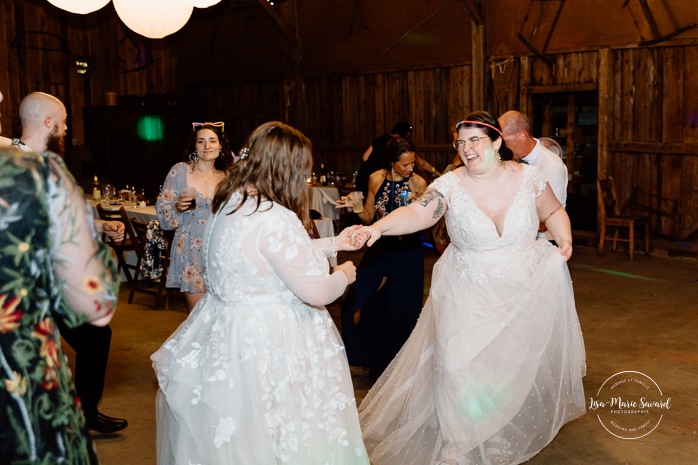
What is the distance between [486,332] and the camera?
3.68m

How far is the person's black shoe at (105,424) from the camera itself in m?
4.17

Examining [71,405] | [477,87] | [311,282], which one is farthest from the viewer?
[477,87]

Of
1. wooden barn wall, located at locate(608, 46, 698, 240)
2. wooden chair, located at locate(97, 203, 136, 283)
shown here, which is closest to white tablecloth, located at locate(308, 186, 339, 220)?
wooden chair, located at locate(97, 203, 136, 283)

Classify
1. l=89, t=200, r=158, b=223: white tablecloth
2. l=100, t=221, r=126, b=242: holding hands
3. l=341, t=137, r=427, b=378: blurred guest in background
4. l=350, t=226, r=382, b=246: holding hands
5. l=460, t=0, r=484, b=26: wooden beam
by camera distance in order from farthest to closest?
1. l=460, t=0, r=484, b=26: wooden beam
2. l=89, t=200, r=158, b=223: white tablecloth
3. l=341, t=137, r=427, b=378: blurred guest in background
4. l=100, t=221, r=126, b=242: holding hands
5. l=350, t=226, r=382, b=246: holding hands

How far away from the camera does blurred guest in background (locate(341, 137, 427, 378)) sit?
15.8 feet

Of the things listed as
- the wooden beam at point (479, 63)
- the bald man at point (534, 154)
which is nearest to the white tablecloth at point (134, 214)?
the bald man at point (534, 154)

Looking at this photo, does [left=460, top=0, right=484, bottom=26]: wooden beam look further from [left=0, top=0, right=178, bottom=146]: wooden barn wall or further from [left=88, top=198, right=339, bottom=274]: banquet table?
[left=0, top=0, right=178, bottom=146]: wooden barn wall

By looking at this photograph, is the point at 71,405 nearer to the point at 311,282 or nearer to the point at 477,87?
the point at 311,282

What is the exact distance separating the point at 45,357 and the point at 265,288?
1.04 meters

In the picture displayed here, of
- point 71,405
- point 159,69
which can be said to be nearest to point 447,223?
point 71,405

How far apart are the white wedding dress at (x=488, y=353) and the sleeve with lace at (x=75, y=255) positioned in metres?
2.18

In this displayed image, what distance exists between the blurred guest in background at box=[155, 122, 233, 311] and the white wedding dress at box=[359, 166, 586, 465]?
1.75 m

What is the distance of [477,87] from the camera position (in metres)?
10.7

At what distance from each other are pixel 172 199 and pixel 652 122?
6.23 m
